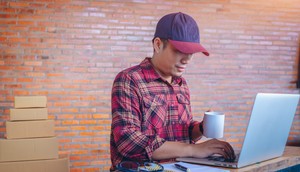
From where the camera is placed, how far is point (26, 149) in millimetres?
3205

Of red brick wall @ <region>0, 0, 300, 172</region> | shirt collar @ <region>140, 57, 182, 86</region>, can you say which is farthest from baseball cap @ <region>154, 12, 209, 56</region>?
red brick wall @ <region>0, 0, 300, 172</region>

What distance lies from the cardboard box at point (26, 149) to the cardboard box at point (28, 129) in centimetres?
4

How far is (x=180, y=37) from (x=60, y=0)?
9.02 ft

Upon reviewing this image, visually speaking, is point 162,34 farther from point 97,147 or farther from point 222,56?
point 222,56

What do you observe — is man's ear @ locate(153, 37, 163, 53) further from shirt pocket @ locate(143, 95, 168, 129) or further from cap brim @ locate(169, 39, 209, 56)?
shirt pocket @ locate(143, 95, 168, 129)

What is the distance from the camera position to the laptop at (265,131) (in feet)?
4.69

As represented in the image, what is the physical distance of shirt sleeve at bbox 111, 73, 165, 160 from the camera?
5.33ft

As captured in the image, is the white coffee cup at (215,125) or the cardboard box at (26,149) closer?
the white coffee cup at (215,125)

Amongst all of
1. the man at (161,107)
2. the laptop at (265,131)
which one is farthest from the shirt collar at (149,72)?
the laptop at (265,131)

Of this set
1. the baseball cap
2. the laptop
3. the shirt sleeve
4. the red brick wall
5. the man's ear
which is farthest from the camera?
the red brick wall

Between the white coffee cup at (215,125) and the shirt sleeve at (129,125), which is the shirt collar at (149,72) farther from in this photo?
the white coffee cup at (215,125)

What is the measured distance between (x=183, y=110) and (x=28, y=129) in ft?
5.75

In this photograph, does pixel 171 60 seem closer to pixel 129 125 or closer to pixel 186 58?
pixel 186 58

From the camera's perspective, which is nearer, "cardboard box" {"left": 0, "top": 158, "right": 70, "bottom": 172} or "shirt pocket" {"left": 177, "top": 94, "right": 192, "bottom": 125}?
"shirt pocket" {"left": 177, "top": 94, "right": 192, "bottom": 125}
